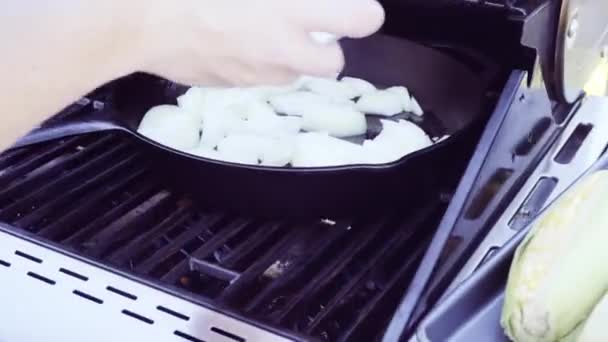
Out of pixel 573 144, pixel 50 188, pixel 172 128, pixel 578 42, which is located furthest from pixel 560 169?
pixel 50 188

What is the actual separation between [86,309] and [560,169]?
433mm

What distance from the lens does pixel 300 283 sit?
647 mm

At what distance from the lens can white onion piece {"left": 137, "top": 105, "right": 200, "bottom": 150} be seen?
795 millimetres

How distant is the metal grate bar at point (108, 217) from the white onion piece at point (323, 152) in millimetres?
139

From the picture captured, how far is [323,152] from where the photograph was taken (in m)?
0.76

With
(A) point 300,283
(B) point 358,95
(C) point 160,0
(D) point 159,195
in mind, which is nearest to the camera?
(C) point 160,0

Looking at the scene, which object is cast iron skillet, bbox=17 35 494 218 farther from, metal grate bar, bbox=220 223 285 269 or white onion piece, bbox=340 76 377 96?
white onion piece, bbox=340 76 377 96

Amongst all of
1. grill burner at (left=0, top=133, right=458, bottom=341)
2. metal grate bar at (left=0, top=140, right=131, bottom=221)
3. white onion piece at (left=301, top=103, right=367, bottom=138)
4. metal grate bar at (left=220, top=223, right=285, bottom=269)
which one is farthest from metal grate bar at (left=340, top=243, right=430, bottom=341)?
metal grate bar at (left=0, top=140, right=131, bottom=221)

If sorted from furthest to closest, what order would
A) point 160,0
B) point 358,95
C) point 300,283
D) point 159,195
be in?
point 358,95, point 159,195, point 300,283, point 160,0

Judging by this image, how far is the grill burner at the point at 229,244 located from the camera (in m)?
0.62

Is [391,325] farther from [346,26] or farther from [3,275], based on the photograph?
[3,275]

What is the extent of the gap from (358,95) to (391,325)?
38cm

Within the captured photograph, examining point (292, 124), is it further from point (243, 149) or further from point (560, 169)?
point (560, 169)

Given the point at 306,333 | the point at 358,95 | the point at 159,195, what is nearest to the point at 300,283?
the point at 306,333
